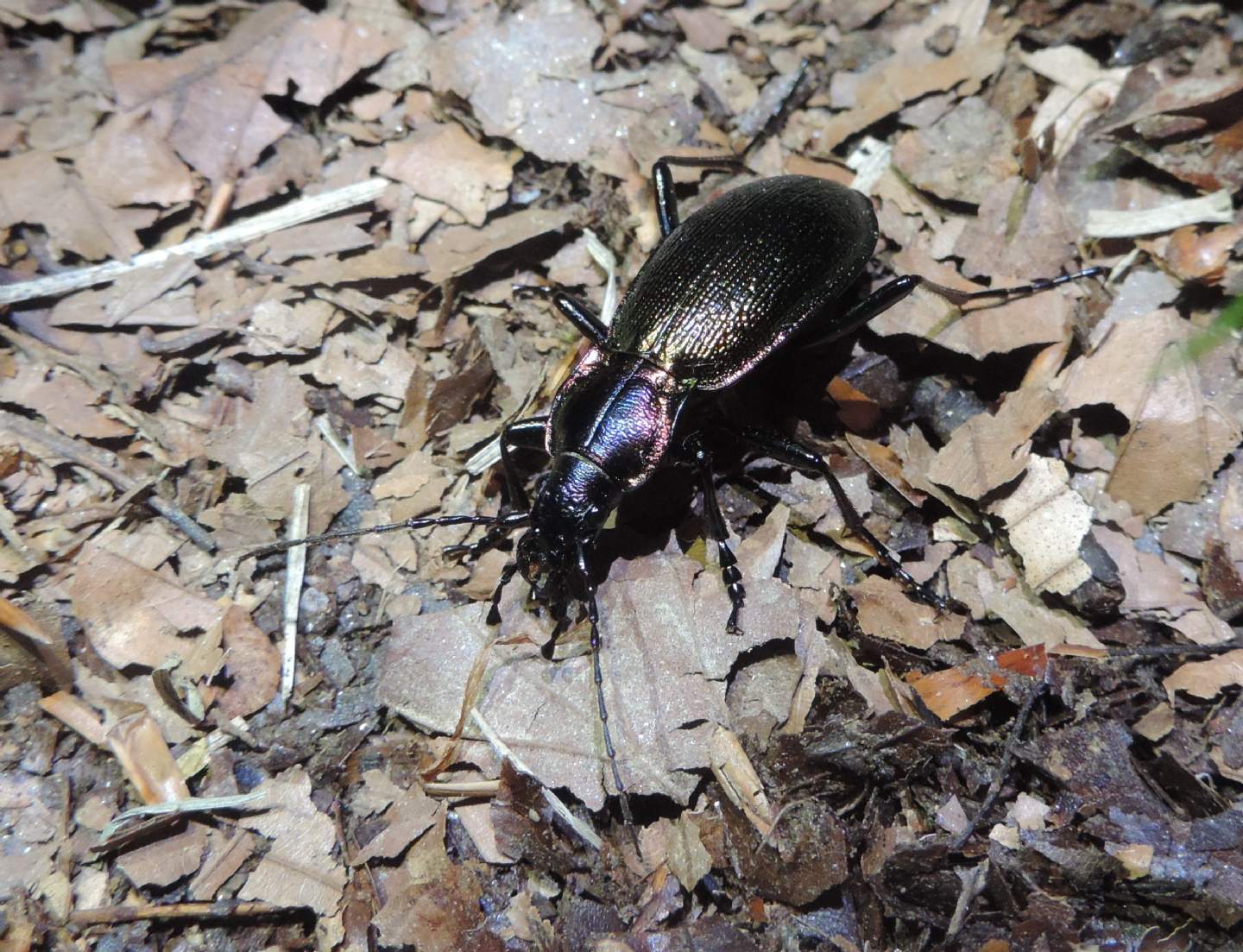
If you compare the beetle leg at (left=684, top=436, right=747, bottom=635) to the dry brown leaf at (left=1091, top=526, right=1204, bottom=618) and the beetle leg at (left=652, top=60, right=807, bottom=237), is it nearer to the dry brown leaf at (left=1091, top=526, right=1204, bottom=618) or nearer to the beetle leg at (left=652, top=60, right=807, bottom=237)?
the beetle leg at (left=652, top=60, right=807, bottom=237)

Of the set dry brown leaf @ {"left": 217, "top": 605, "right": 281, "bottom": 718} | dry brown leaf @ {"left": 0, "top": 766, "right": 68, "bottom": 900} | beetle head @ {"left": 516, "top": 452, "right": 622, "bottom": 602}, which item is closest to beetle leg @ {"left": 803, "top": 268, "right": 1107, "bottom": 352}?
beetle head @ {"left": 516, "top": 452, "right": 622, "bottom": 602}

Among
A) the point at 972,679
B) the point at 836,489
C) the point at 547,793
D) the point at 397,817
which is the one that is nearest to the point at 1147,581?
the point at 972,679

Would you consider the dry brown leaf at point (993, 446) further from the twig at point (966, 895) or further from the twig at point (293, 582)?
the twig at point (293, 582)

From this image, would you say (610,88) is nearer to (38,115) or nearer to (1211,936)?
(38,115)

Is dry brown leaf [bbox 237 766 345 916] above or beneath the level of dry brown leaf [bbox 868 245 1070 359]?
beneath

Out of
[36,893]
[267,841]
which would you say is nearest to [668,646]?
[267,841]

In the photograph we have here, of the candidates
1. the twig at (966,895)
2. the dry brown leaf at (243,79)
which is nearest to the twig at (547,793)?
the twig at (966,895)
